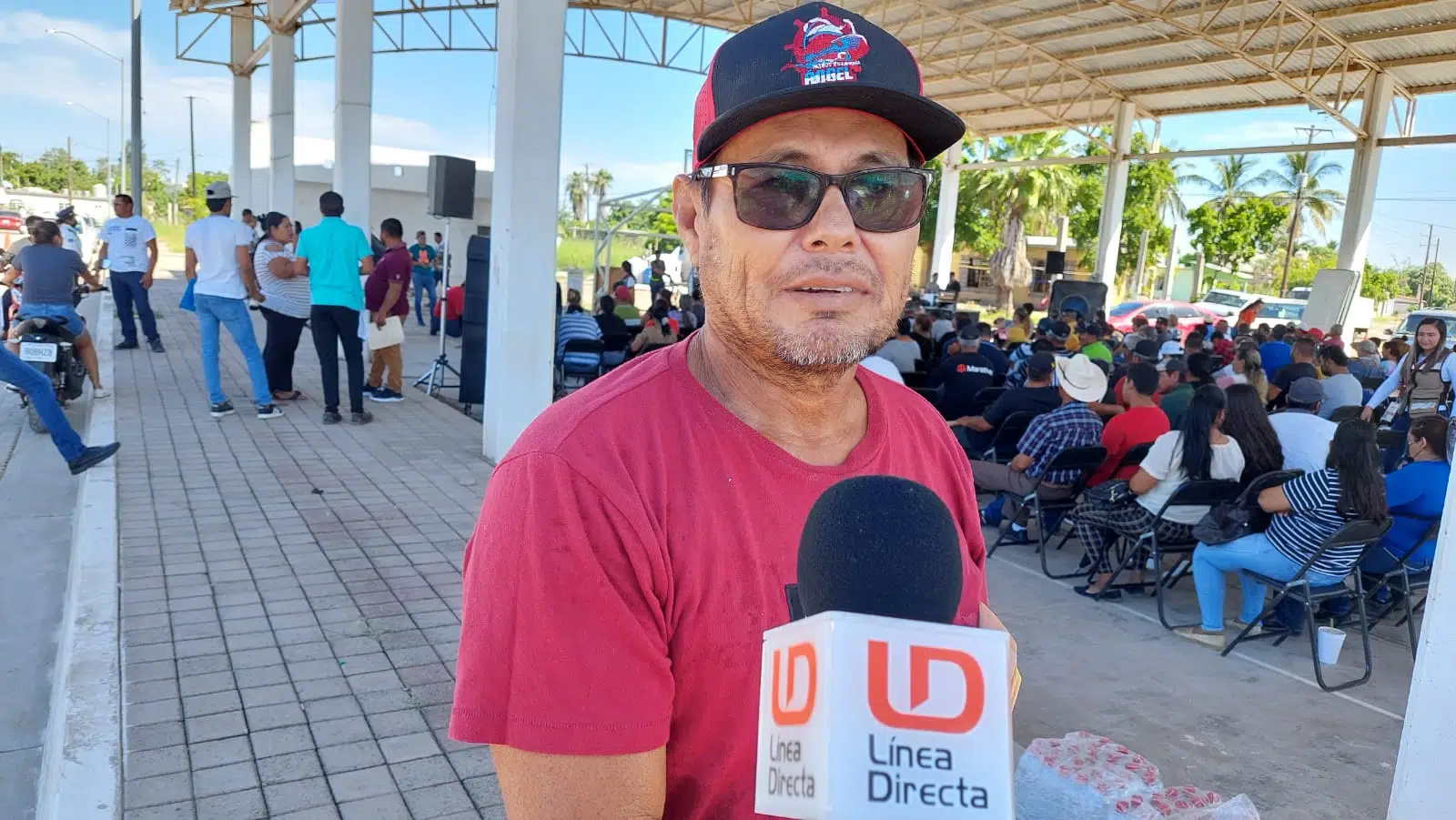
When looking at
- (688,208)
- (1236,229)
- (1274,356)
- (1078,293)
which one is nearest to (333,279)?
(688,208)

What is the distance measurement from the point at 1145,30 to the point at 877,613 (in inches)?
809

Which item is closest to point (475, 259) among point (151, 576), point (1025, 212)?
point (151, 576)

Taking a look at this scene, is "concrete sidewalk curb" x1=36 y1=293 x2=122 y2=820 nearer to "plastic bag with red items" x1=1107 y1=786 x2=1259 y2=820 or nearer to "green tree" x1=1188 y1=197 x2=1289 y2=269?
"plastic bag with red items" x1=1107 y1=786 x2=1259 y2=820

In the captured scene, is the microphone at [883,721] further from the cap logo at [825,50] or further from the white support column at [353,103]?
the white support column at [353,103]

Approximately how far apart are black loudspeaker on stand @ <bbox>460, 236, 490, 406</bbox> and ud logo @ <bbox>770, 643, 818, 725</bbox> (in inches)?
362

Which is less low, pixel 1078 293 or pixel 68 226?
pixel 1078 293

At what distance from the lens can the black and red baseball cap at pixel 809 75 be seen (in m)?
1.23

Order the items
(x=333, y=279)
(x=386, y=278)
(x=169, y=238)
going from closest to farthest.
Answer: (x=333, y=279), (x=386, y=278), (x=169, y=238)

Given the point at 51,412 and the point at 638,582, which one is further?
the point at 51,412

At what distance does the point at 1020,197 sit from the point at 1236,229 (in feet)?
34.9

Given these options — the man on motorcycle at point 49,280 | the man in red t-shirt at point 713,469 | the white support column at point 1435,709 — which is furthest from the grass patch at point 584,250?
the man in red t-shirt at point 713,469

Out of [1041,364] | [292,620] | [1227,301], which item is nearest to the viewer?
[292,620]

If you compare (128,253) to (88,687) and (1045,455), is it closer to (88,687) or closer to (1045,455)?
(88,687)

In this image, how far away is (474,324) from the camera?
9.73 m
